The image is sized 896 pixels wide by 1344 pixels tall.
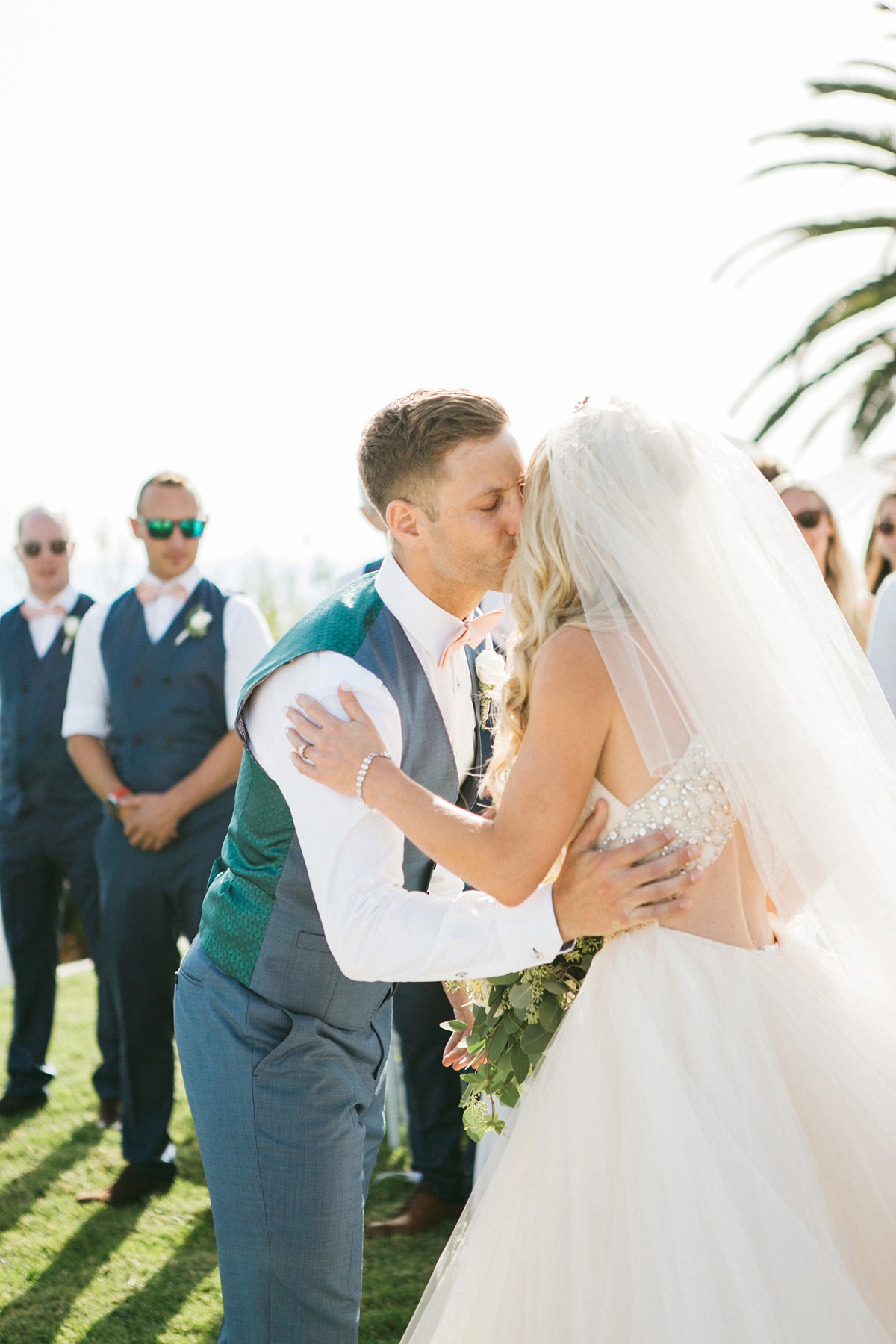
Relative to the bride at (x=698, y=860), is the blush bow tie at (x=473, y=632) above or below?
above

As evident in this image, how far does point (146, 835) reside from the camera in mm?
4738

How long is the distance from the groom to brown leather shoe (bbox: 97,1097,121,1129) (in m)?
3.27

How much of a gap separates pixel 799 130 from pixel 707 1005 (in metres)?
8.60

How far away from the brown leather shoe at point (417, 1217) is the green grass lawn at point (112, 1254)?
5 centimetres

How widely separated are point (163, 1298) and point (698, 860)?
2.74 m

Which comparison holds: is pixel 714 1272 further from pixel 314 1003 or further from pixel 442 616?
pixel 442 616

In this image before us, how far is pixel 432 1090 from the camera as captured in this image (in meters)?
4.37

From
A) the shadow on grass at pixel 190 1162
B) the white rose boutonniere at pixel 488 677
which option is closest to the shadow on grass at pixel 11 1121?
the shadow on grass at pixel 190 1162

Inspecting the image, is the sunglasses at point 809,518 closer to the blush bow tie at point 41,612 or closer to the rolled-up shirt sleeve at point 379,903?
the rolled-up shirt sleeve at point 379,903

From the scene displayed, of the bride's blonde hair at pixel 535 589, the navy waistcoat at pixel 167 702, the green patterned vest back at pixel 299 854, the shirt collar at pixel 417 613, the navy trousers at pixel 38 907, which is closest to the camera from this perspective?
the bride's blonde hair at pixel 535 589

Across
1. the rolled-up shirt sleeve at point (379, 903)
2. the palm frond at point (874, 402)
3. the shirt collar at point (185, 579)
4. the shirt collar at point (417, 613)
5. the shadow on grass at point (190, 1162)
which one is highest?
the palm frond at point (874, 402)

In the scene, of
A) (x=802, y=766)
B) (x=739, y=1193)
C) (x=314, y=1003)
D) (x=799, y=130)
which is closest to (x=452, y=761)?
(x=314, y=1003)

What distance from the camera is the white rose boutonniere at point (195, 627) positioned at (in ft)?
16.2

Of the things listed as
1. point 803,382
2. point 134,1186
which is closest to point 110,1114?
point 134,1186
